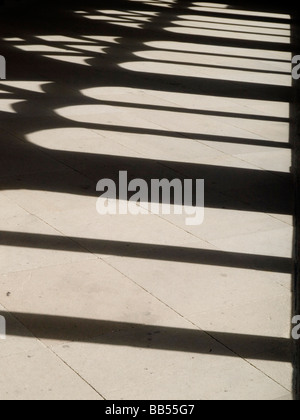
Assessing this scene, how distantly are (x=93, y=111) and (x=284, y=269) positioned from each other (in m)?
4.82

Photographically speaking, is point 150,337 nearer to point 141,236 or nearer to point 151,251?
point 151,251

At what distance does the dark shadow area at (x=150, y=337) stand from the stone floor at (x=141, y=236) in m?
0.01

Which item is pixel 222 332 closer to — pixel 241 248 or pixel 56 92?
pixel 241 248

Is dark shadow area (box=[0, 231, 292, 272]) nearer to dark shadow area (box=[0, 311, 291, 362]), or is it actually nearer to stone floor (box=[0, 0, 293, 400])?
stone floor (box=[0, 0, 293, 400])

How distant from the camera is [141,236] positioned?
269 inches

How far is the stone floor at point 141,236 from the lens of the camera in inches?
193

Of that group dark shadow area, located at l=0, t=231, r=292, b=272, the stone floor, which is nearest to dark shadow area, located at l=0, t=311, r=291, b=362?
the stone floor

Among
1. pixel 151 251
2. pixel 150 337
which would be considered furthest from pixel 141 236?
pixel 150 337

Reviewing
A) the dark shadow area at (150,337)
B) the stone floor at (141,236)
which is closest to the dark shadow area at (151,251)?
the stone floor at (141,236)

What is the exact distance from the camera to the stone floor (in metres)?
4.91

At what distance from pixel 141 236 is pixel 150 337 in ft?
5.49

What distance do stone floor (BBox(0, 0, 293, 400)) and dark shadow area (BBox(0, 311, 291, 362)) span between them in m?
0.01

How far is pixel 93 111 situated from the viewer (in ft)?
34.5

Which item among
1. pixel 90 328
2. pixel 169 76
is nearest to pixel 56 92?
pixel 169 76
